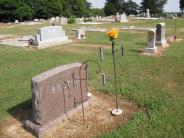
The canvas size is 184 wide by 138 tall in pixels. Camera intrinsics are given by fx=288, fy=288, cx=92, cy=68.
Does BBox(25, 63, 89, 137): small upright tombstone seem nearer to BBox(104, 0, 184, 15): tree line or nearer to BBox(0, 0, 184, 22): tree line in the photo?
BBox(0, 0, 184, 22): tree line

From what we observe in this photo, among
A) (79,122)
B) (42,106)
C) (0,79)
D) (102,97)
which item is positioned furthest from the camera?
(0,79)

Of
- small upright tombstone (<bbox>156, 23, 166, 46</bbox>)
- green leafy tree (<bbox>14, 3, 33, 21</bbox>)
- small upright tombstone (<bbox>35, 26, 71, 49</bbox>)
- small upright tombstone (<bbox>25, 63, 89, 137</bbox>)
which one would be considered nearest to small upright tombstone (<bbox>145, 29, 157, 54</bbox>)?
small upright tombstone (<bbox>156, 23, 166, 46</bbox>)

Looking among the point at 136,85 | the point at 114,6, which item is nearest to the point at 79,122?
the point at 136,85

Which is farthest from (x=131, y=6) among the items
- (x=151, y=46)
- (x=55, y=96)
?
(x=55, y=96)

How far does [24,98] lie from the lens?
316 inches

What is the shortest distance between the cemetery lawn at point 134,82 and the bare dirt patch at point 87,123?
0.25m

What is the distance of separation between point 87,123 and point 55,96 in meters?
0.92

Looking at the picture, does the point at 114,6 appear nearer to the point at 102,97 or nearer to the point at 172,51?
the point at 172,51

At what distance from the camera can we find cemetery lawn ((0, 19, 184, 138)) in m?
6.09

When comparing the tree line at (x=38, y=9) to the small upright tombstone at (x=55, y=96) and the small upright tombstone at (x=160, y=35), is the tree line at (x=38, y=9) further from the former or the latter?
the small upright tombstone at (x=55, y=96)

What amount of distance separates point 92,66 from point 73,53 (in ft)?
12.2

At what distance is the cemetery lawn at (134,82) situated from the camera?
6086 mm

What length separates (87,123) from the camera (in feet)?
20.7

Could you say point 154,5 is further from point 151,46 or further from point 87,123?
point 87,123
